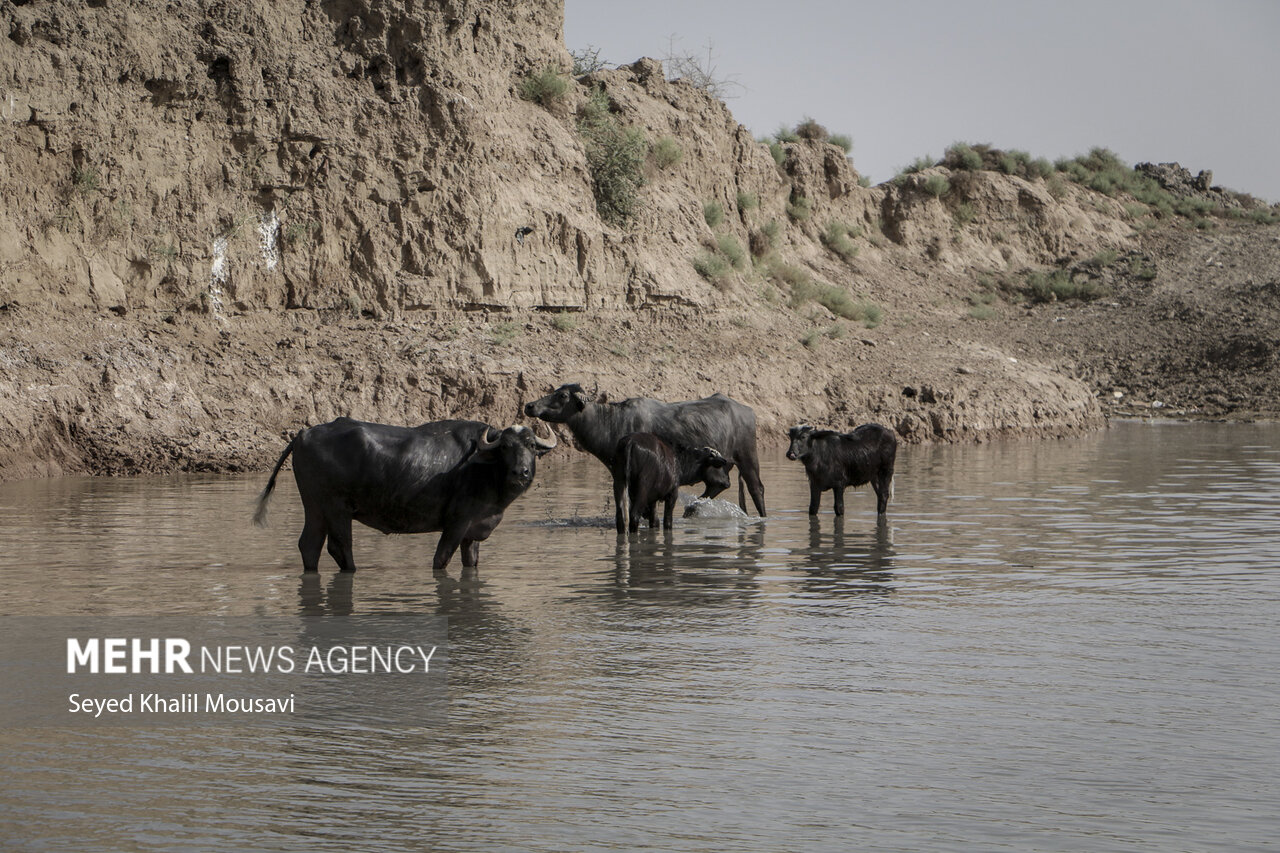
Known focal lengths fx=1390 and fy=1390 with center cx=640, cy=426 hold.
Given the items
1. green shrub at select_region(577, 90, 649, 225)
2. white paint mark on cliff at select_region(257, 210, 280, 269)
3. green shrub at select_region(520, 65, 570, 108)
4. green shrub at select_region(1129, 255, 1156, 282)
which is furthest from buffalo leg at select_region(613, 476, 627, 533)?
green shrub at select_region(1129, 255, 1156, 282)

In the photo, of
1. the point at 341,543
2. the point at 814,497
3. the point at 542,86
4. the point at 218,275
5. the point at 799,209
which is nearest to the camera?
the point at 341,543

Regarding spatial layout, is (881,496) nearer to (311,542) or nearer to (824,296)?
(311,542)

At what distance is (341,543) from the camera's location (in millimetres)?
10078

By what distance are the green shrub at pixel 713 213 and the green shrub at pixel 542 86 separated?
17.1 ft

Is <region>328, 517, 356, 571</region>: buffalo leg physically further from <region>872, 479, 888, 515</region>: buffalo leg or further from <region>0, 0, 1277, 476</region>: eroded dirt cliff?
<region>0, 0, 1277, 476</region>: eroded dirt cliff

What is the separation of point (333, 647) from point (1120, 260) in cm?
4268

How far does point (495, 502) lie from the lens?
10.2m

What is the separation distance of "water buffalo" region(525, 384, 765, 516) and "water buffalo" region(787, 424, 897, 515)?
2.17ft

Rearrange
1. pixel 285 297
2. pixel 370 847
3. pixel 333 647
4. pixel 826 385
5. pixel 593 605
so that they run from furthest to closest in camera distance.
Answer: pixel 826 385
pixel 285 297
pixel 593 605
pixel 333 647
pixel 370 847

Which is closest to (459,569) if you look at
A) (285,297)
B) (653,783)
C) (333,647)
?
(333,647)

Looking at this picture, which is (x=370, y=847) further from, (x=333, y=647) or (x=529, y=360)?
(x=529, y=360)

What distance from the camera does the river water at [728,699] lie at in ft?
16.0

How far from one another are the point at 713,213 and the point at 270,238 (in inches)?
494

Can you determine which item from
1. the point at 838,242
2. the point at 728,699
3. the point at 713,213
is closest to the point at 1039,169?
the point at 838,242
